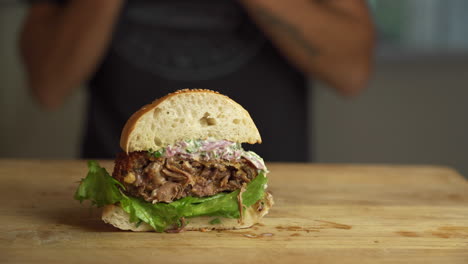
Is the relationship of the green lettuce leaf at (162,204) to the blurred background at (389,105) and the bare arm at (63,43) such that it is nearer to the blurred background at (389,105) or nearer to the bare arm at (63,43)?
the bare arm at (63,43)

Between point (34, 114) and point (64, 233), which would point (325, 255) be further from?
point (34, 114)

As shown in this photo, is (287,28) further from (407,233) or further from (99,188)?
(99,188)

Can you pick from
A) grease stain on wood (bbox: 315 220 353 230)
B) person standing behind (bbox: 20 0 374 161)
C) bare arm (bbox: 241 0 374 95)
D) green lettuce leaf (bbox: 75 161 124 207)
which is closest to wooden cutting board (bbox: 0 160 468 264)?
grease stain on wood (bbox: 315 220 353 230)

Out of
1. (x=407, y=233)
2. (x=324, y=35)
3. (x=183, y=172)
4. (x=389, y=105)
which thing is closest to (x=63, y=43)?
(x=324, y=35)

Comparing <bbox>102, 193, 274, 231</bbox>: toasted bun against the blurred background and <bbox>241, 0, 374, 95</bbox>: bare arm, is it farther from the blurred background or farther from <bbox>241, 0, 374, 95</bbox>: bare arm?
the blurred background

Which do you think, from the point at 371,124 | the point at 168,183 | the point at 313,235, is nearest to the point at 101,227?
the point at 168,183
